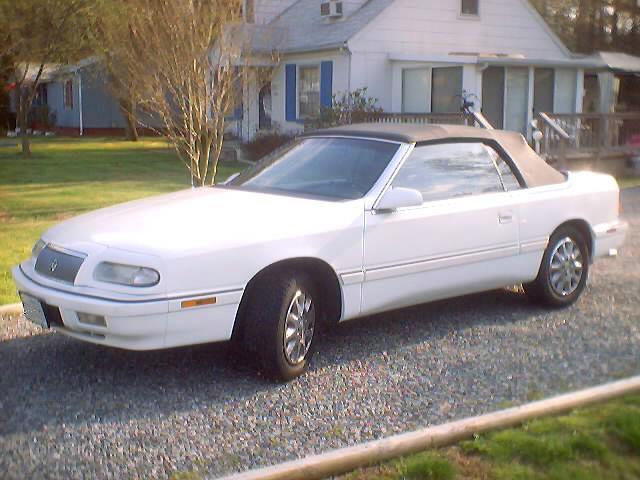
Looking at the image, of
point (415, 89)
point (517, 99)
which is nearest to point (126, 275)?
point (415, 89)

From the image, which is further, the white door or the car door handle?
the white door

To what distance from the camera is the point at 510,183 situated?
6824mm

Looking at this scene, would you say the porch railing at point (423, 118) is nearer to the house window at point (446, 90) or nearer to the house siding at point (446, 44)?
the house siding at point (446, 44)

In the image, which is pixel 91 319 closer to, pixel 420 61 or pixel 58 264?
pixel 58 264

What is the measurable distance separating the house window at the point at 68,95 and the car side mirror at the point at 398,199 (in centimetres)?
3355

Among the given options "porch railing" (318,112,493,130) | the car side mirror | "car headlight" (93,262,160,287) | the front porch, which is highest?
the car side mirror

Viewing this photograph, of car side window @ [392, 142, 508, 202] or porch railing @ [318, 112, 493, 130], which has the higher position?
car side window @ [392, 142, 508, 202]

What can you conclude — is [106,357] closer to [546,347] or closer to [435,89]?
[546,347]

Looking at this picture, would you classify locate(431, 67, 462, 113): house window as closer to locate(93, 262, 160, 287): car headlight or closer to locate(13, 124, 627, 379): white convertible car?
locate(13, 124, 627, 379): white convertible car

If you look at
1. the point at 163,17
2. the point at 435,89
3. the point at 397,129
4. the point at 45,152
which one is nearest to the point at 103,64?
the point at 45,152

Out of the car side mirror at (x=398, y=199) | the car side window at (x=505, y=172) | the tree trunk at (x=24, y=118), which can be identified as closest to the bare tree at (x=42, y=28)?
the tree trunk at (x=24, y=118)

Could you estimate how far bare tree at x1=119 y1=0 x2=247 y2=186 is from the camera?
1070 cm

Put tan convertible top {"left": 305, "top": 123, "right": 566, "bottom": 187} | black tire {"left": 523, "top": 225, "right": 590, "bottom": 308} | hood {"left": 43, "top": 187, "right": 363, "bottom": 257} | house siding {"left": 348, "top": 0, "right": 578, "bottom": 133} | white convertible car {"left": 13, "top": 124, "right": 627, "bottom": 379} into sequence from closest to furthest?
white convertible car {"left": 13, "top": 124, "right": 627, "bottom": 379}
hood {"left": 43, "top": 187, "right": 363, "bottom": 257}
tan convertible top {"left": 305, "top": 123, "right": 566, "bottom": 187}
black tire {"left": 523, "top": 225, "right": 590, "bottom": 308}
house siding {"left": 348, "top": 0, "right": 578, "bottom": 133}

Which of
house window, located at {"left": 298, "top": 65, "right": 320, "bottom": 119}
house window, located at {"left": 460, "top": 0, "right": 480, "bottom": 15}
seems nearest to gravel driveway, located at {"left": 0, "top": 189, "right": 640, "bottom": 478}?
house window, located at {"left": 298, "top": 65, "right": 320, "bottom": 119}
